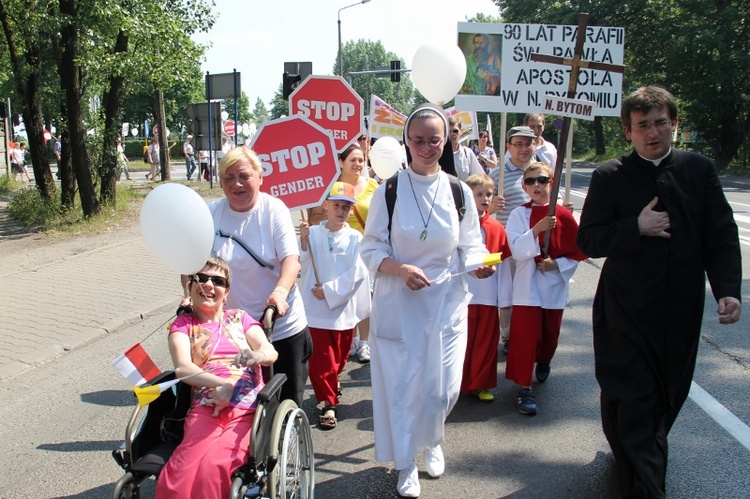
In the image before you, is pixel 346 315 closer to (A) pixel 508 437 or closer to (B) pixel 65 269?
(A) pixel 508 437

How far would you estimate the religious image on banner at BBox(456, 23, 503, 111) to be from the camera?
620cm

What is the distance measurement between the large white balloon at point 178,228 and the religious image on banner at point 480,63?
357cm

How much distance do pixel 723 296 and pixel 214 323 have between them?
242 centimetres

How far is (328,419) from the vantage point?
15.6 feet

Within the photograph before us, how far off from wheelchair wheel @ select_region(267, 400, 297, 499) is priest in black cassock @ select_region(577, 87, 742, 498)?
164cm

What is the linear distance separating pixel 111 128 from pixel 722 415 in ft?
48.0

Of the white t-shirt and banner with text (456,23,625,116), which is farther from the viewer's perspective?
banner with text (456,23,625,116)

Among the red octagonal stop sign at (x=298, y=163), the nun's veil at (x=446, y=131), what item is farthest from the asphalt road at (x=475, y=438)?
the nun's veil at (x=446, y=131)

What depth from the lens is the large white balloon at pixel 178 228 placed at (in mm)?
3086

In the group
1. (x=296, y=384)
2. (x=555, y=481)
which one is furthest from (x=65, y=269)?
(x=555, y=481)

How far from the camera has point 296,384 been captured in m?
3.81

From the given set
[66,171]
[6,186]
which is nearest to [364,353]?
[66,171]

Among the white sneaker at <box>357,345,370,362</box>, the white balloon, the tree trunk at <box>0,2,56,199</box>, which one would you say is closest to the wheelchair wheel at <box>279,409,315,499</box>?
the white sneaker at <box>357,345,370,362</box>

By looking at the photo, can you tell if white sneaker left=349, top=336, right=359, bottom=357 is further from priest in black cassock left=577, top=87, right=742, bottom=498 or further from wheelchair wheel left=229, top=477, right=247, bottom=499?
wheelchair wheel left=229, top=477, right=247, bottom=499
